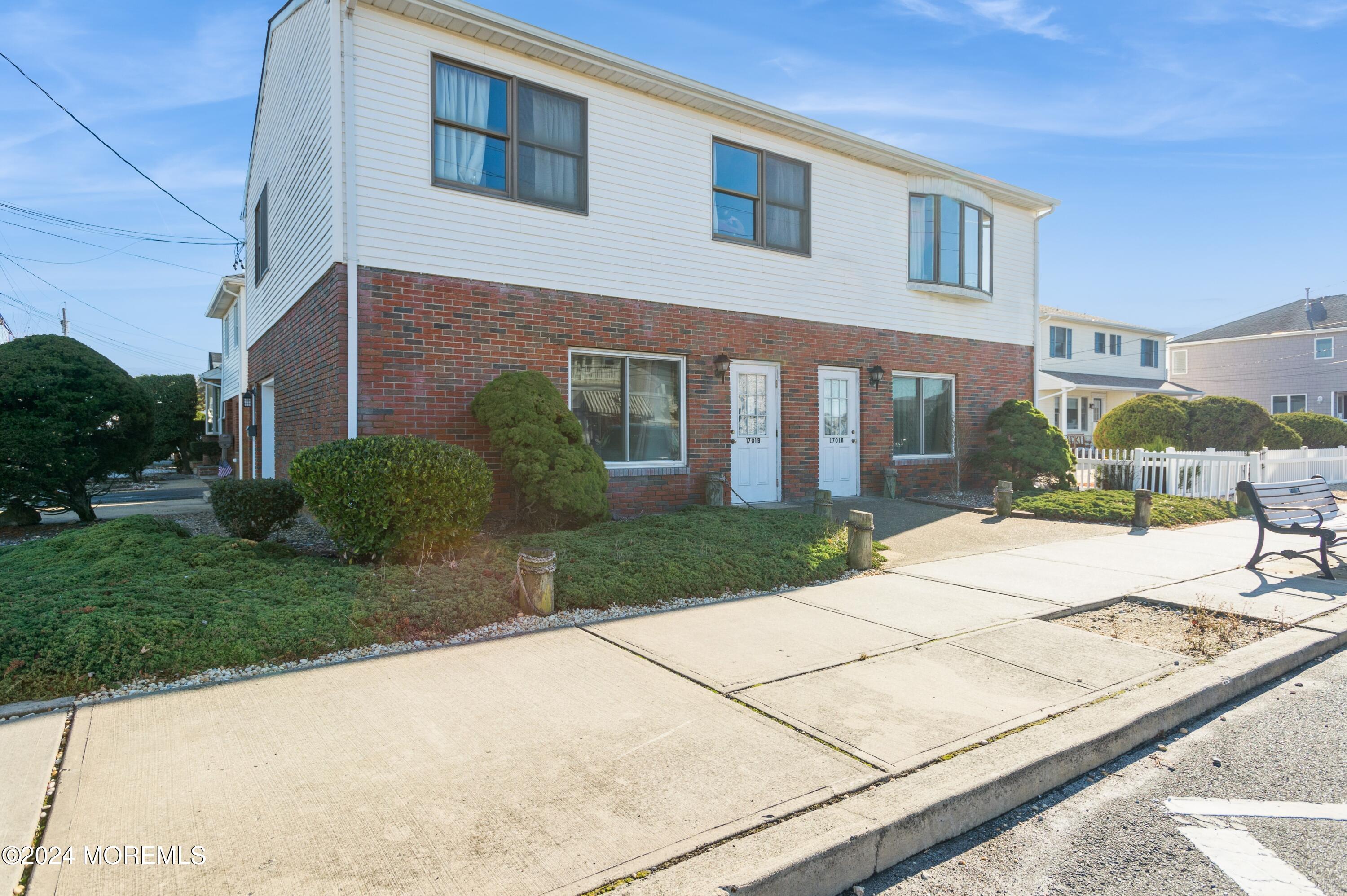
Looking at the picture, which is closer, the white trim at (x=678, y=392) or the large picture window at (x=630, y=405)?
the white trim at (x=678, y=392)

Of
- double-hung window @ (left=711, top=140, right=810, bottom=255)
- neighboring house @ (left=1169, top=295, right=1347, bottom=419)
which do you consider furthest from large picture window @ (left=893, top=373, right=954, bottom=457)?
neighboring house @ (left=1169, top=295, right=1347, bottom=419)

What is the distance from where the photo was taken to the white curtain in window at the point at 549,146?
8859mm

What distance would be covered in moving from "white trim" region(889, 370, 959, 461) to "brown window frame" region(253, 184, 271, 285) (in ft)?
34.6

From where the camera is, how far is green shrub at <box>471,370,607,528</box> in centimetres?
768

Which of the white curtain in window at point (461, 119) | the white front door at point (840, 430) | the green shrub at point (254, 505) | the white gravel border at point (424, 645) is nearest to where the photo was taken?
the white gravel border at point (424, 645)

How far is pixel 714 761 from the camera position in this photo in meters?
3.14

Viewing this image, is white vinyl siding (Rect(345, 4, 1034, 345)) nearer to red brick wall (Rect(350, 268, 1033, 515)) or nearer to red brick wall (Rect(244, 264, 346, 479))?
red brick wall (Rect(350, 268, 1033, 515))

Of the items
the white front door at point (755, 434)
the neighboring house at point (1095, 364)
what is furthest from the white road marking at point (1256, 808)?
the neighboring house at point (1095, 364)

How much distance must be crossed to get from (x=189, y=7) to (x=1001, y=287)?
13.5m

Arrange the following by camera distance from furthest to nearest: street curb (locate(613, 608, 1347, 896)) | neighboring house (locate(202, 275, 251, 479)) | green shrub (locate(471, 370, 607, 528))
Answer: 1. neighboring house (locate(202, 275, 251, 479))
2. green shrub (locate(471, 370, 607, 528))
3. street curb (locate(613, 608, 1347, 896))

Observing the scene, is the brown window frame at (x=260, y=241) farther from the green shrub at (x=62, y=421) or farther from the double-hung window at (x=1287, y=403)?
the double-hung window at (x=1287, y=403)

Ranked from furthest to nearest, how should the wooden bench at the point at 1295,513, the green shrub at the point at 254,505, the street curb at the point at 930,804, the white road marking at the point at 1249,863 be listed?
the green shrub at the point at 254,505, the wooden bench at the point at 1295,513, the white road marking at the point at 1249,863, the street curb at the point at 930,804

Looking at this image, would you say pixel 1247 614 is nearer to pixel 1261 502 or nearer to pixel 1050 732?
pixel 1261 502

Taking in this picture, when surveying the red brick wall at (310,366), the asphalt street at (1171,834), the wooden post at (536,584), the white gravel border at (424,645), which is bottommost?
the asphalt street at (1171,834)
